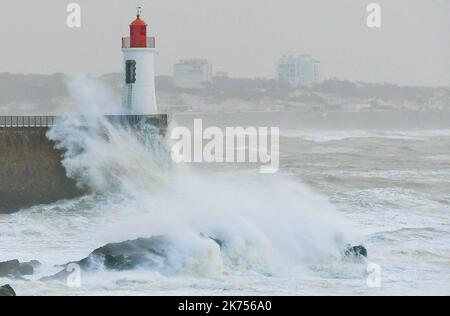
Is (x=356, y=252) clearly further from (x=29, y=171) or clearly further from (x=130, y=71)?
(x=130, y=71)

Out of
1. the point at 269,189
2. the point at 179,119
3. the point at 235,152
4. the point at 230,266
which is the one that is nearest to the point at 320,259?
the point at 230,266

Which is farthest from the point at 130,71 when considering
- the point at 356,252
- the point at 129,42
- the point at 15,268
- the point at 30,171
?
the point at 15,268

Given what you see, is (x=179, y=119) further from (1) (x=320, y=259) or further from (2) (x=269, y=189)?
(1) (x=320, y=259)

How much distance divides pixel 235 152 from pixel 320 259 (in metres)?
21.6

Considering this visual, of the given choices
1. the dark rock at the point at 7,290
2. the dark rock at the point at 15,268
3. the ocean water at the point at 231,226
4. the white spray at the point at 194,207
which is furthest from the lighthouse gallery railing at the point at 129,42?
the dark rock at the point at 7,290

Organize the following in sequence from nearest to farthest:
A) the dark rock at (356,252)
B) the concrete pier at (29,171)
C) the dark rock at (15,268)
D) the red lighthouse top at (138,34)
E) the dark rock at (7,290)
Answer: the dark rock at (7,290), the dark rock at (15,268), the dark rock at (356,252), the concrete pier at (29,171), the red lighthouse top at (138,34)

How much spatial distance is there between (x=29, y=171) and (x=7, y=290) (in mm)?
7562

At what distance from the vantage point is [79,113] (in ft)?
72.9

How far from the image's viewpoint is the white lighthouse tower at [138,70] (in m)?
21.6

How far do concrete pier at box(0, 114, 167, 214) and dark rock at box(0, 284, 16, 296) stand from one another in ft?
22.4

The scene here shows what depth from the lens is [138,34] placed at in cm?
2159

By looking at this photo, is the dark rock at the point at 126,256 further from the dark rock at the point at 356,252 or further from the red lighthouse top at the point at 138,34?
the red lighthouse top at the point at 138,34

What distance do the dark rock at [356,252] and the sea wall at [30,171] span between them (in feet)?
22.6

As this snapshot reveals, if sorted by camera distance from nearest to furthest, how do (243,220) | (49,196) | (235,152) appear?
(243,220) < (49,196) < (235,152)
